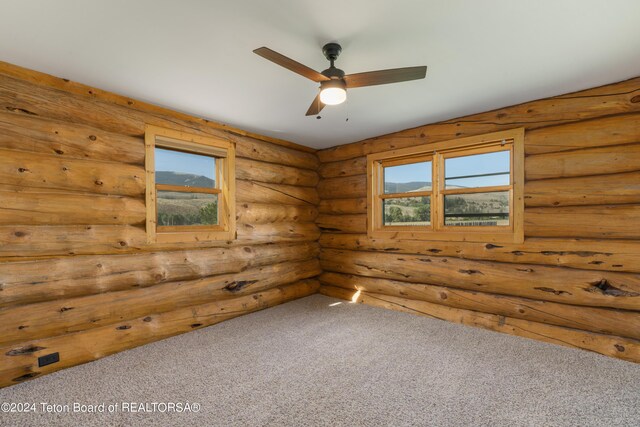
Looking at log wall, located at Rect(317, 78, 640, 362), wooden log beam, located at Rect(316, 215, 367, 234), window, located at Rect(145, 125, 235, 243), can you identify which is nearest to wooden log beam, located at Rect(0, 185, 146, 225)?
window, located at Rect(145, 125, 235, 243)

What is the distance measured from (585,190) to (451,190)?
1226 millimetres

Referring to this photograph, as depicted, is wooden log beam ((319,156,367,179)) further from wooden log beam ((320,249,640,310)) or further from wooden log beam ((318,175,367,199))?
wooden log beam ((320,249,640,310))

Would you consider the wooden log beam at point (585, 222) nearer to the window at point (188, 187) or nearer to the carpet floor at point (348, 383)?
the carpet floor at point (348, 383)

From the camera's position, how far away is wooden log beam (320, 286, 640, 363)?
2.51 m

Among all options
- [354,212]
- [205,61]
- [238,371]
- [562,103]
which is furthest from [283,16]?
[354,212]

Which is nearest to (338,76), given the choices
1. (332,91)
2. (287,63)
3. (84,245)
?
(332,91)

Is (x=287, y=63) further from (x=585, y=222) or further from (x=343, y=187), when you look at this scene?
(x=585, y=222)

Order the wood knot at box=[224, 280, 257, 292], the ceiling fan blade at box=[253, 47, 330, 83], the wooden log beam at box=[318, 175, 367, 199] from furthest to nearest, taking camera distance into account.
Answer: the wooden log beam at box=[318, 175, 367, 199], the wood knot at box=[224, 280, 257, 292], the ceiling fan blade at box=[253, 47, 330, 83]

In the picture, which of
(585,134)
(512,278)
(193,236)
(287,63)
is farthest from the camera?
(193,236)

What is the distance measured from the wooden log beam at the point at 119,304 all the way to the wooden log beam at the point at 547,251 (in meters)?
1.95

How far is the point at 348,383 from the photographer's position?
221 centimetres

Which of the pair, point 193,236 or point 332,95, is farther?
point 193,236

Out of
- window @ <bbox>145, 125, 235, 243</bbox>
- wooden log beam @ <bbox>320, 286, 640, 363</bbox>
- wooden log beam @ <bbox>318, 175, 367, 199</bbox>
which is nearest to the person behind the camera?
wooden log beam @ <bbox>320, 286, 640, 363</bbox>

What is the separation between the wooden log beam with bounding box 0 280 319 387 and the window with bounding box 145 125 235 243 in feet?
2.67
